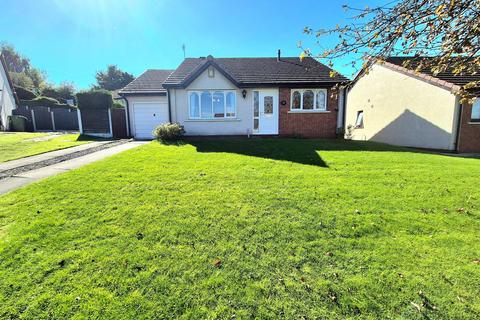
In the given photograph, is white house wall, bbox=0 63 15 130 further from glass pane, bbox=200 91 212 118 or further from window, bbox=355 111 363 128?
window, bbox=355 111 363 128

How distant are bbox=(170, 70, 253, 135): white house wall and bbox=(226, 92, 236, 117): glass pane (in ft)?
0.87

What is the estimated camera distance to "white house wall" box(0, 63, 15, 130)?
22.8 meters

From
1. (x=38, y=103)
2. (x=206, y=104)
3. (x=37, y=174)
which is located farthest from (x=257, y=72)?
(x=38, y=103)

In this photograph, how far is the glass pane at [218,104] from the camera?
47.3 feet

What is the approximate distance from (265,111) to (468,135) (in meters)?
11.3

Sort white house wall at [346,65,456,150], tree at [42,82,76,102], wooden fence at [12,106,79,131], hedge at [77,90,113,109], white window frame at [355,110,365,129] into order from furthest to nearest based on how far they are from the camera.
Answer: tree at [42,82,76,102], wooden fence at [12,106,79,131], white window frame at [355,110,365,129], hedge at [77,90,113,109], white house wall at [346,65,456,150]

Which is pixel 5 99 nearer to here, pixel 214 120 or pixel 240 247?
pixel 214 120

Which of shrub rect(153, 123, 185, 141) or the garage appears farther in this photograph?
the garage

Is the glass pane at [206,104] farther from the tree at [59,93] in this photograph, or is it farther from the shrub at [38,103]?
the tree at [59,93]

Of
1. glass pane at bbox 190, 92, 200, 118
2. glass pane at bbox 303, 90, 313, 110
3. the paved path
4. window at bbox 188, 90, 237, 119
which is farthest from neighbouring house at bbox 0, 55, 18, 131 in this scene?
glass pane at bbox 303, 90, 313, 110

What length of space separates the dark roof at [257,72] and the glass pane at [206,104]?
1179 mm

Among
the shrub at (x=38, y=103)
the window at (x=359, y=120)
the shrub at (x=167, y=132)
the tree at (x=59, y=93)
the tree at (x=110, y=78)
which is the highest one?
the tree at (x=110, y=78)

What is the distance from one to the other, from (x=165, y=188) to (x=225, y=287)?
3.47 meters

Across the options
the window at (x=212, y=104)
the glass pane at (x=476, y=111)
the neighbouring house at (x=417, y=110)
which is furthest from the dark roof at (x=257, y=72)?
the glass pane at (x=476, y=111)
